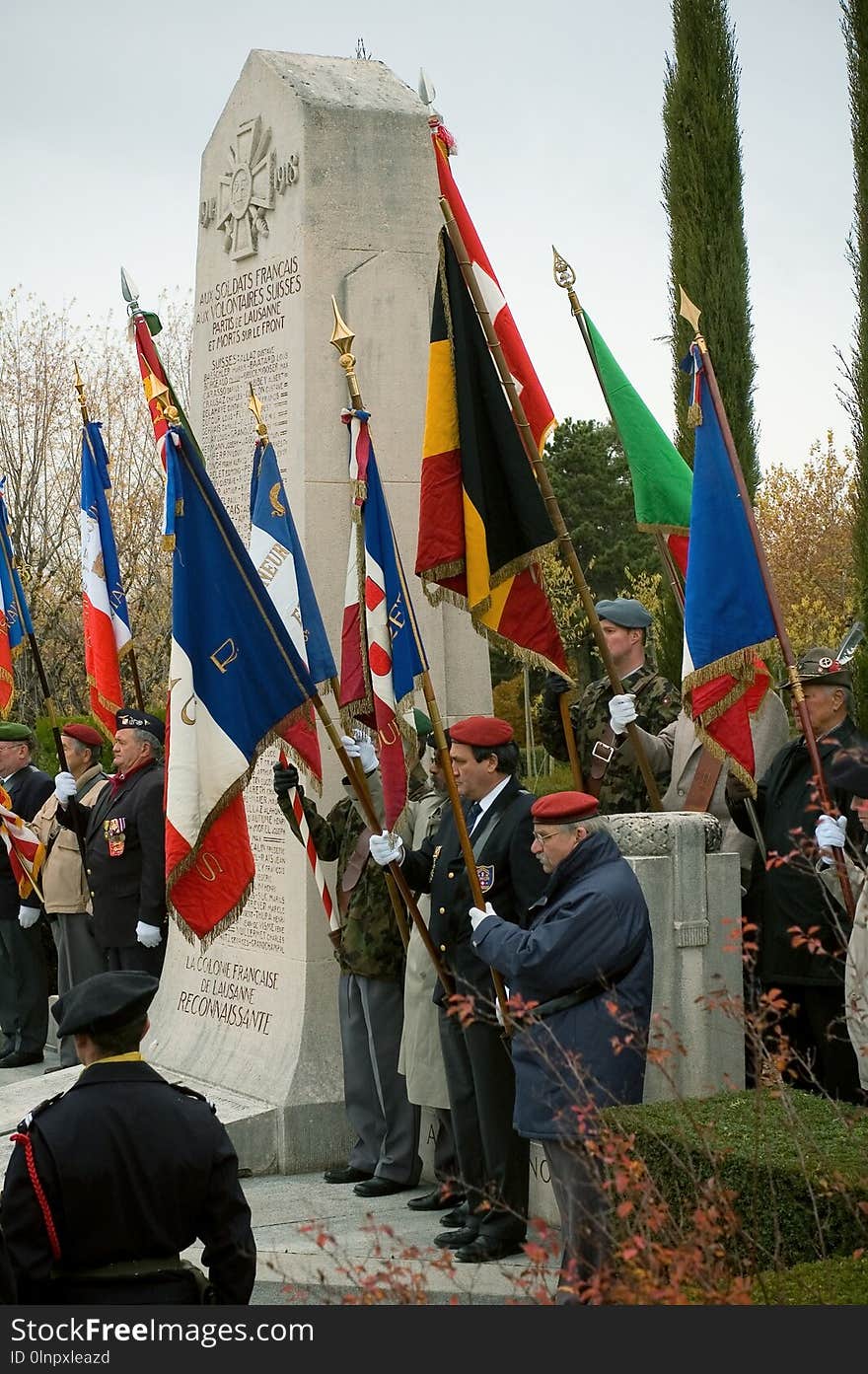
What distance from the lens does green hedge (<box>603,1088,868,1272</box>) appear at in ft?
14.4

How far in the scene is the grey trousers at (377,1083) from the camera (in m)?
7.64

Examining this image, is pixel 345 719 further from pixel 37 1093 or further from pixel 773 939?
pixel 37 1093

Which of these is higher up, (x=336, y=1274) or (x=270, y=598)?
(x=270, y=598)

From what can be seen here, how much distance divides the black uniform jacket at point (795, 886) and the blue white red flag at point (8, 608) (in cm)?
463

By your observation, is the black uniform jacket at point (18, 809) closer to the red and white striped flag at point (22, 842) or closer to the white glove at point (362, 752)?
the red and white striped flag at point (22, 842)

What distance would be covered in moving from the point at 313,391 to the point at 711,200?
8.01 m

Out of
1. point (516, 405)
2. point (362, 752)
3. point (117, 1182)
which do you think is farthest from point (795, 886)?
point (117, 1182)

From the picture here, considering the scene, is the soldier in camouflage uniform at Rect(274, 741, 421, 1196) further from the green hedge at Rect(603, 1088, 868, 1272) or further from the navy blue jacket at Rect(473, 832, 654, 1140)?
the green hedge at Rect(603, 1088, 868, 1272)

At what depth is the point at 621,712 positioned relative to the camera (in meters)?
6.93
